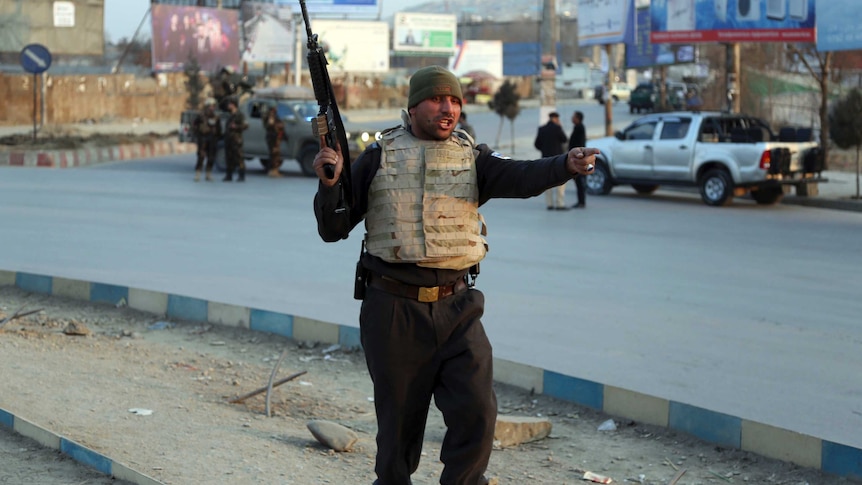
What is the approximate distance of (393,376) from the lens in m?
4.10

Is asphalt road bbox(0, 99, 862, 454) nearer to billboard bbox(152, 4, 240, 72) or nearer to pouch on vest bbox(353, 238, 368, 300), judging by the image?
pouch on vest bbox(353, 238, 368, 300)

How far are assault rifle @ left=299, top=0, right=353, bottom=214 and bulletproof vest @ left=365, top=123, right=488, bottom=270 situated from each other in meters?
0.13

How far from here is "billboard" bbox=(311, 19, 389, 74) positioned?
65375mm

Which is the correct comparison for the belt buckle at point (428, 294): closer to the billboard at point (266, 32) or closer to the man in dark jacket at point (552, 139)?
the man in dark jacket at point (552, 139)

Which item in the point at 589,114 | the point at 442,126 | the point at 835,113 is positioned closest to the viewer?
the point at 442,126

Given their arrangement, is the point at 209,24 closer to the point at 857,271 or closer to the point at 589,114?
the point at 589,114

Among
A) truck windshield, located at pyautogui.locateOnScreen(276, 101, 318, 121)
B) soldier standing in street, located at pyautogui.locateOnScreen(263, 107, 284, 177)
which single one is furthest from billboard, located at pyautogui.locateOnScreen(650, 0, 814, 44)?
soldier standing in street, located at pyautogui.locateOnScreen(263, 107, 284, 177)

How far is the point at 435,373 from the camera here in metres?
4.11

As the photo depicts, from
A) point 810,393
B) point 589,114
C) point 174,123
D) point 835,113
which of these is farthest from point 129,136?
point 810,393

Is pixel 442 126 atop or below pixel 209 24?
below

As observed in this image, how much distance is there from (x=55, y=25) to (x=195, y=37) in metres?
7.09

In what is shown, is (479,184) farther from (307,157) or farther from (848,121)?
(307,157)

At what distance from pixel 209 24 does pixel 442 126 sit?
48970mm

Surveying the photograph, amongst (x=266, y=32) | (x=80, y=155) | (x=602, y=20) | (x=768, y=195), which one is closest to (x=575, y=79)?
(x=266, y=32)
